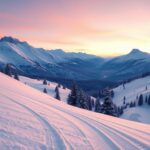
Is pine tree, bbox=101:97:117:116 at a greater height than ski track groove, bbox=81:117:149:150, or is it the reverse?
pine tree, bbox=101:97:117:116

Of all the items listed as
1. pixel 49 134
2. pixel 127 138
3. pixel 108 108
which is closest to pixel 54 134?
pixel 49 134

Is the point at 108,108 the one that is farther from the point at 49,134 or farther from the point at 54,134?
the point at 49,134

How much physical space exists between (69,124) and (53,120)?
966 millimetres

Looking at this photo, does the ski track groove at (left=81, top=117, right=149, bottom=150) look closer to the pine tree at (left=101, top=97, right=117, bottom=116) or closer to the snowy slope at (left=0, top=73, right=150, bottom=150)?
the snowy slope at (left=0, top=73, right=150, bottom=150)

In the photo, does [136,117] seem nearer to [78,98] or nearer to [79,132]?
[78,98]

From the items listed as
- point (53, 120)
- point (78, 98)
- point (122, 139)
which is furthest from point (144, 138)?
point (78, 98)

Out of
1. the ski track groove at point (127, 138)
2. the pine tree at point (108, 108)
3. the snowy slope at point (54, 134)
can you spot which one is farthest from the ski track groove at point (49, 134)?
the pine tree at point (108, 108)

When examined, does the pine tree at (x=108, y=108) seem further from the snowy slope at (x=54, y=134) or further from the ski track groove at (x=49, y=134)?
the ski track groove at (x=49, y=134)

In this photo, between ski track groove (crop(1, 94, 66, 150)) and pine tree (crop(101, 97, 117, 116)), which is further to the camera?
pine tree (crop(101, 97, 117, 116))

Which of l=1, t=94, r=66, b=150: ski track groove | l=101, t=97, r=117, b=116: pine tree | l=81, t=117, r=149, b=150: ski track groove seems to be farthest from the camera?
l=101, t=97, r=117, b=116: pine tree

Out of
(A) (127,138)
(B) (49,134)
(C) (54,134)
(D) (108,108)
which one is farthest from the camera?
(D) (108,108)

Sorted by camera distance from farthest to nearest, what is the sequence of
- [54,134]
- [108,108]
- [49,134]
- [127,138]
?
1. [108,108]
2. [127,138]
3. [54,134]
4. [49,134]

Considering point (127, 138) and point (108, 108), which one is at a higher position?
point (108, 108)

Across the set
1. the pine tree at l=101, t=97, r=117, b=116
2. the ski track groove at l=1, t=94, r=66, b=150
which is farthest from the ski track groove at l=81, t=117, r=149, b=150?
the pine tree at l=101, t=97, r=117, b=116
